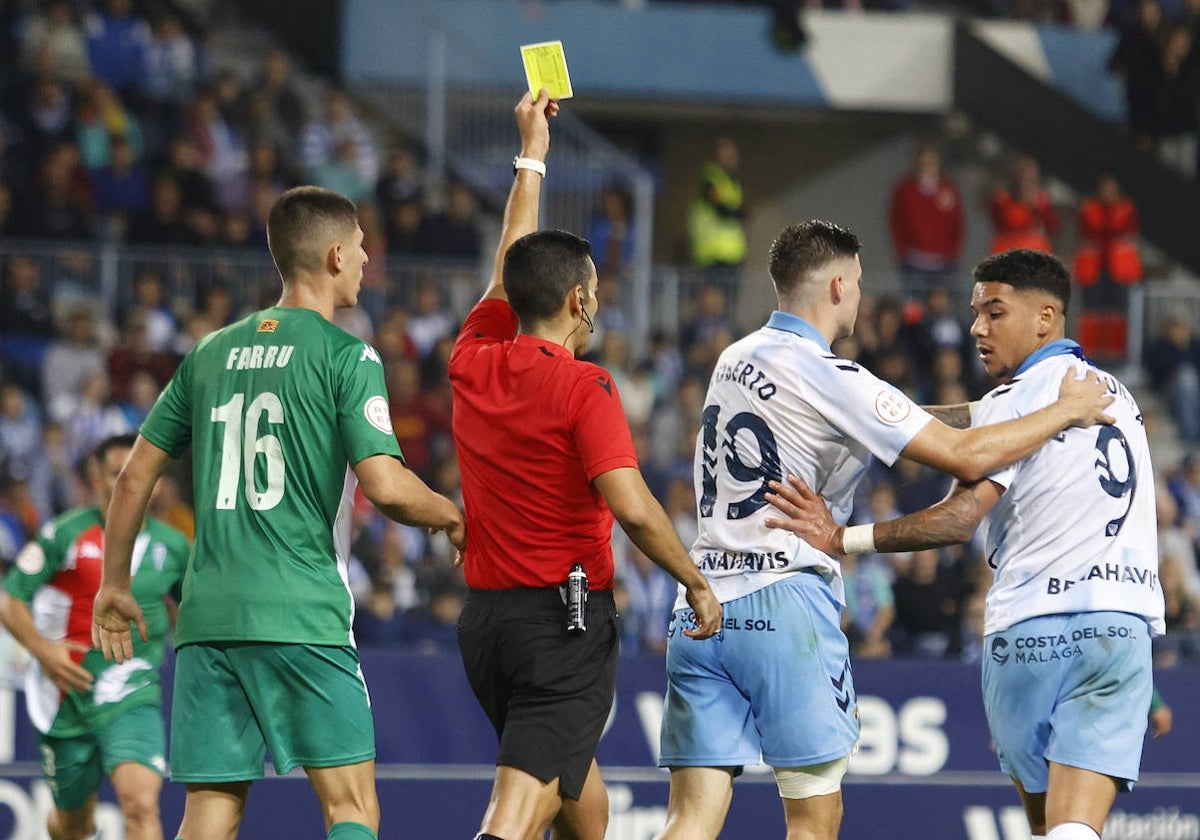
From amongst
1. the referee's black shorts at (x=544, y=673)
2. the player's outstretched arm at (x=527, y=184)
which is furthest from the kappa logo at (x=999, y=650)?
the player's outstretched arm at (x=527, y=184)

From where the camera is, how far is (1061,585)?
6145 millimetres

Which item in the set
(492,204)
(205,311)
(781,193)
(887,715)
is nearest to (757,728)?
(887,715)

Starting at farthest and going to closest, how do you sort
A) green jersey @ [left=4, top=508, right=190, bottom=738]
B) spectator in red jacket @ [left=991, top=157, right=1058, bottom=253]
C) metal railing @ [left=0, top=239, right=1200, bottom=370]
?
spectator in red jacket @ [left=991, top=157, right=1058, bottom=253], metal railing @ [left=0, top=239, right=1200, bottom=370], green jersey @ [left=4, top=508, right=190, bottom=738]

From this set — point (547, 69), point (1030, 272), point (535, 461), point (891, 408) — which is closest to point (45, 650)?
point (535, 461)

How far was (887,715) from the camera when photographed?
10.1 m

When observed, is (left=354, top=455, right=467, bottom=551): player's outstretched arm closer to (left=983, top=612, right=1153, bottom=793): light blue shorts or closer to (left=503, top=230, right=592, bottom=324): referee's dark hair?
(left=503, top=230, right=592, bottom=324): referee's dark hair

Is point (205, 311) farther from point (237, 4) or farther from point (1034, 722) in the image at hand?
point (1034, 722)

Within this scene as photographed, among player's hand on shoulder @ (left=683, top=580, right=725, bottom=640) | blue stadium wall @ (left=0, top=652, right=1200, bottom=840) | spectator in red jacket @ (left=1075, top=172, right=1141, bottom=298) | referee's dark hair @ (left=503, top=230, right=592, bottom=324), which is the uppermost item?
spectator in red jacket @ (left=1075, top=172, right=1141, bottom=298)

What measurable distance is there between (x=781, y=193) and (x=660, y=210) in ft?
5.19

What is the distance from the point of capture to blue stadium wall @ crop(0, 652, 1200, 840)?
939 cm

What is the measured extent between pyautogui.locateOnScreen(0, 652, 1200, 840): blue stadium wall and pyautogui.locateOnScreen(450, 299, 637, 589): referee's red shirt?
3.67 metres

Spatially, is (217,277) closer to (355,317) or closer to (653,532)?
(355,317)

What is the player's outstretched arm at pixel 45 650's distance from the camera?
7.74 meters

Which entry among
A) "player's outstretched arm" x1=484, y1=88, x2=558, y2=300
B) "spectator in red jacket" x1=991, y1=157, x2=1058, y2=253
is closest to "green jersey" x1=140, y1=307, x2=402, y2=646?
"player's outstretched arm" x1=484, y1=88, x2=558, y2=300
